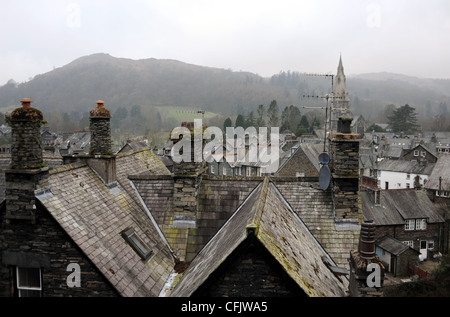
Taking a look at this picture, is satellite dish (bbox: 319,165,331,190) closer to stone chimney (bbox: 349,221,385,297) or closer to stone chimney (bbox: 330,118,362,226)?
stone chimney (bbox: 330,118,362,226)

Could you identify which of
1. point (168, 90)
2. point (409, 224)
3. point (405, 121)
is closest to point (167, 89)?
point (168, 90)

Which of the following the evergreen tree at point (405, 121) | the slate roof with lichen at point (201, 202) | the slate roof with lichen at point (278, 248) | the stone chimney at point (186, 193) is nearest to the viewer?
the slate roof with lichen at point (278, 248)

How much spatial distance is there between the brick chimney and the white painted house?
2368 inches

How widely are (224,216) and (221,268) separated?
4487mm

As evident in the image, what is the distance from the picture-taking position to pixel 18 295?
807 cm

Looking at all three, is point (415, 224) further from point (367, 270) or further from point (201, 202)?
point (367, 270)

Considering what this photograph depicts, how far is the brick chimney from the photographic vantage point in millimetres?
7961

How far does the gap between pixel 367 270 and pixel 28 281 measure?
25.6 ft

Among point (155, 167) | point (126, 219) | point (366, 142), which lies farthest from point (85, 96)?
point (126, 219)

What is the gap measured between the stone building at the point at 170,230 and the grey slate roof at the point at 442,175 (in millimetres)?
41286

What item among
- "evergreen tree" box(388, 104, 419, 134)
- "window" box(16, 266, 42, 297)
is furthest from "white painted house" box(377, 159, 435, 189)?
"window" box(16, 266, 42, 297)

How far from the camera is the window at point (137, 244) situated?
30.0 feet

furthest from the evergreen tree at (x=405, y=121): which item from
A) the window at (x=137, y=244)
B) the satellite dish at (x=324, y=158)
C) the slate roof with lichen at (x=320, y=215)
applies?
the window at (x=137, y=244)

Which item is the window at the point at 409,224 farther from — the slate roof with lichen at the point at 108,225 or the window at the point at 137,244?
the window at the point at 137,244
